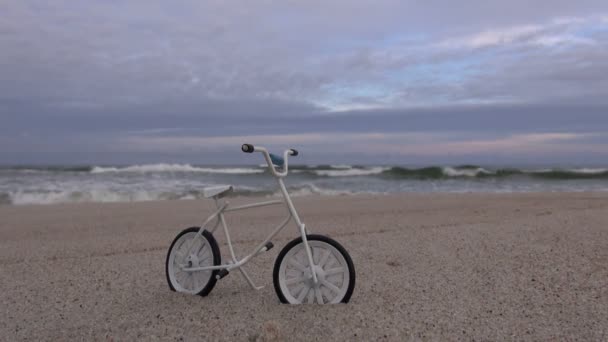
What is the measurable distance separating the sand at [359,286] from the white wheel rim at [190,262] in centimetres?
14

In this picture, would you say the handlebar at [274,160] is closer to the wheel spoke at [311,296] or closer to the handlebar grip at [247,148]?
the handlebar grip at [247,148]

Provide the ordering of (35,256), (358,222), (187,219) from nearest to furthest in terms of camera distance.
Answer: (35,256) < (358,222) < (187,219)

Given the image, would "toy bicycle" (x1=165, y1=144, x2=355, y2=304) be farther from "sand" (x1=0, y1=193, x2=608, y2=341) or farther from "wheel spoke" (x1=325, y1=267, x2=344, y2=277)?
"sand" (x1=0, y1=193, x2=608, y2=341)

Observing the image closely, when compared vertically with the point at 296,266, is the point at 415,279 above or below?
below

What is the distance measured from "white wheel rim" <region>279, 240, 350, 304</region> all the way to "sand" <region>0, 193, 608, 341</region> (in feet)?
0.45

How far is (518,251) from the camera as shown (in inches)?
252

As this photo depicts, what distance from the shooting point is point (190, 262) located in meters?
4.62

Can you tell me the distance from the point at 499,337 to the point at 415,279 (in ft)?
5.51

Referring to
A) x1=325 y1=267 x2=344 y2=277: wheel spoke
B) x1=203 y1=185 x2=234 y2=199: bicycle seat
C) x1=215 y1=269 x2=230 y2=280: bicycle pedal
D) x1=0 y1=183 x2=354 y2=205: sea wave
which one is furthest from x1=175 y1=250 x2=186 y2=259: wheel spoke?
x1=0 y1=183 x2=354 y2=205: sea wave

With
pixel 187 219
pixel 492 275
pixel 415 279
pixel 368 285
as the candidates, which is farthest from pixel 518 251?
pixel 187 219

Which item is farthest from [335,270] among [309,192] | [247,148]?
[309,192]

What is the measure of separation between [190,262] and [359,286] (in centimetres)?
158

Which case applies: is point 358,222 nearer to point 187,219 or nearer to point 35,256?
point 187,219

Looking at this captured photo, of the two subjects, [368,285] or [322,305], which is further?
[368,285]
